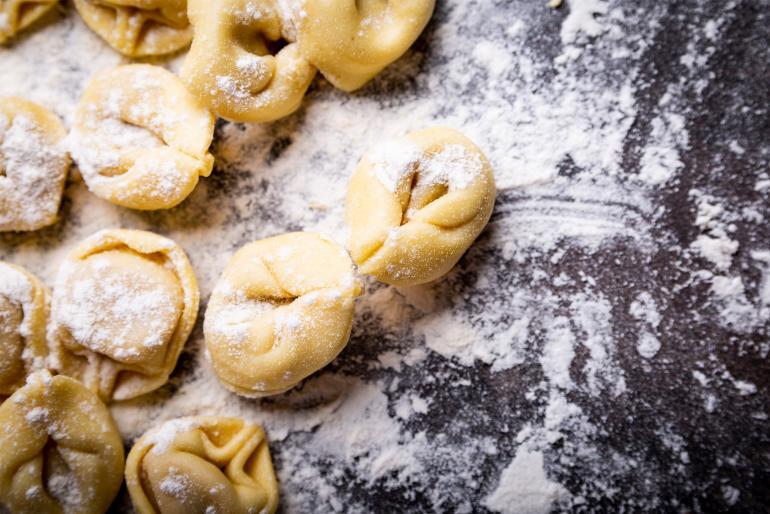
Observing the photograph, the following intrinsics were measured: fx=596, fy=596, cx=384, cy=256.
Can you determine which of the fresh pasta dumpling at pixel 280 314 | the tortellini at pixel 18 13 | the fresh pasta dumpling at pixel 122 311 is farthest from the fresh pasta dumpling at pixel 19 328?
the tortellini at pixel 18 13

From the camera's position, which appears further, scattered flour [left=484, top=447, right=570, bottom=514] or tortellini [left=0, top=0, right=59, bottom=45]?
tortellini [left=0, top=0, right=59, bottom=45]

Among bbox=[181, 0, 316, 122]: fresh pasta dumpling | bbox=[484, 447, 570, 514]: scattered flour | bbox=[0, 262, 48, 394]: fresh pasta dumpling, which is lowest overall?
bbox=[484, 447, 570, 514]: scattered flour

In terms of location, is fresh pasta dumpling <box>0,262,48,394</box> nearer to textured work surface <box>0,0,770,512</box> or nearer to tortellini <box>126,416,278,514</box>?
textured work surface <box>0,0,770,512</box>

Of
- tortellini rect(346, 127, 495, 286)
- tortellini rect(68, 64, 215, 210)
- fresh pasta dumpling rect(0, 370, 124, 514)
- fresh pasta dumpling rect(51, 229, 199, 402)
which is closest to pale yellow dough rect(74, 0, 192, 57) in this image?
tortellini rect(68, 64, 215, 210)

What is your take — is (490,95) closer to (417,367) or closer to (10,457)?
(417,367)

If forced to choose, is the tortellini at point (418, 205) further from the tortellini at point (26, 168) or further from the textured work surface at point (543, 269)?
the tortellini at point (26, 168)

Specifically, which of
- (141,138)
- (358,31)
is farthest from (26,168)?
(358,31)

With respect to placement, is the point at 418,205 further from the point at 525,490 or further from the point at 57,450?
the point at 57,450
